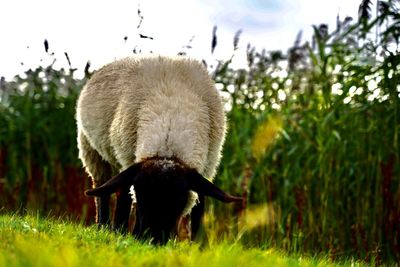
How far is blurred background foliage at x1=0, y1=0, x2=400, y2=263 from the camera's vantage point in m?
7.58

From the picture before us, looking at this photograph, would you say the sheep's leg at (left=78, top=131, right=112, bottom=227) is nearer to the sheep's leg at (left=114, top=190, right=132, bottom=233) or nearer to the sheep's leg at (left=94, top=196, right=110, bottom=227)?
the sheep's leg at (left=94, top=196, right=110, bottom=227)

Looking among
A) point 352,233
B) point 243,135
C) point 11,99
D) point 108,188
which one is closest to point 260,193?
point 243,135

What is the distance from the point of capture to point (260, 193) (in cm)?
844

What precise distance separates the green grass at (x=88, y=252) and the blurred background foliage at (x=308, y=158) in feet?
5.75

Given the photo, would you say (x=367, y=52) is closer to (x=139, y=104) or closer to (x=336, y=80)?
(x=336, y=80)

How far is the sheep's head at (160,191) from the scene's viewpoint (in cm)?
540

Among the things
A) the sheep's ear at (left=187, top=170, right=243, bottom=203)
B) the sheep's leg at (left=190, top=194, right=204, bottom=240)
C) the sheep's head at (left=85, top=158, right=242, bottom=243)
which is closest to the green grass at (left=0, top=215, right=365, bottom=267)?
the sheep's head at (left=85, top=158, right=242, bottom=243)

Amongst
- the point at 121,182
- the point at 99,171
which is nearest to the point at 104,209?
the point at 99,171

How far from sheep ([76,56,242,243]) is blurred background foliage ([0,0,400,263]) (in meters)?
1.01

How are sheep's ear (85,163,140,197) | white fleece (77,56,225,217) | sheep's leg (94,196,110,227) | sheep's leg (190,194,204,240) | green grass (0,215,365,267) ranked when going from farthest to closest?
sheep's leg (94,196,110,227) → sheep's leg (190,194,204,240) → white fleece (77,56,225,217) → sheep's ear (85,163,140,197) → green grass (0,215,365,267)

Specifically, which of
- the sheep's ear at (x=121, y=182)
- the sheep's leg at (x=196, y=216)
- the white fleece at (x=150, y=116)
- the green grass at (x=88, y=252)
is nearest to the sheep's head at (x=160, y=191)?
the sheep's ear at (x=121, y=182)

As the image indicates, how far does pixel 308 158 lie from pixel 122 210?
2.28 metres

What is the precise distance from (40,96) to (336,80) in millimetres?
4059

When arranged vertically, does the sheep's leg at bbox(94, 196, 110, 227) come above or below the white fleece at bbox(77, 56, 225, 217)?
below
